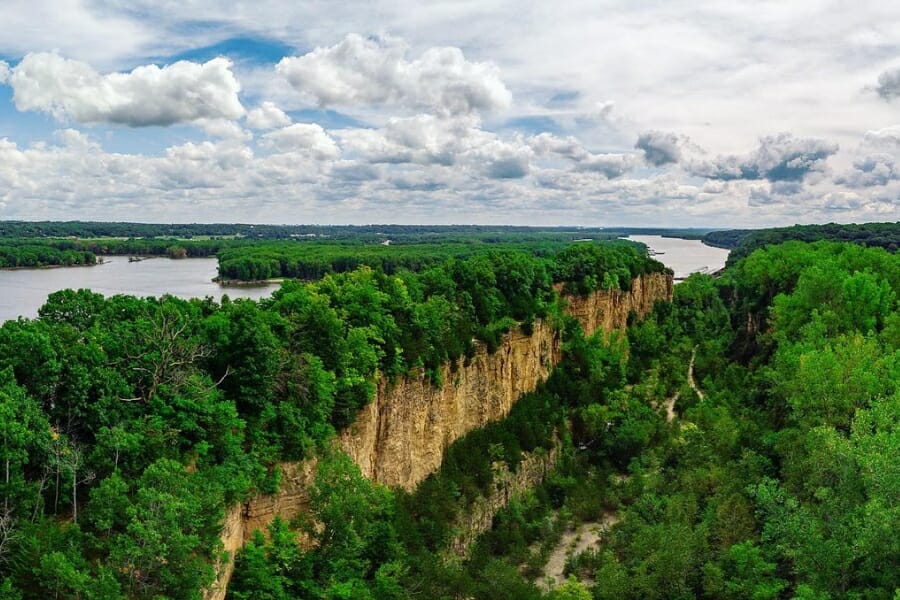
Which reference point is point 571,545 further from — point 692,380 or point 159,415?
point 692,380

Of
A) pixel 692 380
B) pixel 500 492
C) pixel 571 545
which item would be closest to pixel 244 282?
pixel 692 380

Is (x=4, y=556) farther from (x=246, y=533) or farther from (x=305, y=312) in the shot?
(x=305, y=312)

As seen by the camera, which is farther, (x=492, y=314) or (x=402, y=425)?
(x=492, y=314)

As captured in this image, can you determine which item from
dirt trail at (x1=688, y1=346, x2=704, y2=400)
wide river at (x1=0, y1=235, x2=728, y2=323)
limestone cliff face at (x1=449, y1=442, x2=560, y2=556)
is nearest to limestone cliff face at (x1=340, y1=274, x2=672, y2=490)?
limestone cliff face at (x1=449, y1=442, x2=560, y2=556)

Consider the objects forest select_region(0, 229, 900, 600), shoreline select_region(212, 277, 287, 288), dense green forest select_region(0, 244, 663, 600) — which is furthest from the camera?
shoreline select_region(212, 277, 287, 288)

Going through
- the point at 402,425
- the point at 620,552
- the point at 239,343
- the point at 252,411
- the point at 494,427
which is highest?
the point at 239,343

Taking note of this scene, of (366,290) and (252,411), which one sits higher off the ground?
(366,290)

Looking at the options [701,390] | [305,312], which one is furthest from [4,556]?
[701,390]

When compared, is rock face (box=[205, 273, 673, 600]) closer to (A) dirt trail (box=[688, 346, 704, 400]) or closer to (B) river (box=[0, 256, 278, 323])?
(A) dirt trail (box=[688, 346, 704, 400])
